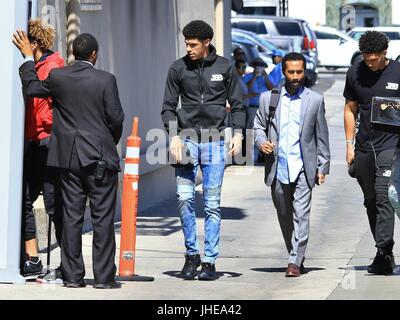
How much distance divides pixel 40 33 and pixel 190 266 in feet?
7.21

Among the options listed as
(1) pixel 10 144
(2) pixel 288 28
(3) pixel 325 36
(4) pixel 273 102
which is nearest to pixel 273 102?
(4) pixel 273 102

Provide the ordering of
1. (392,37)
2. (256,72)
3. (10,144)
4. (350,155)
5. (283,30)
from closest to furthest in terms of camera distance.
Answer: (10,144) < (350,155) < (256,72) < (283,30) < (392,37)

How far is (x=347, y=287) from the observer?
407 inches

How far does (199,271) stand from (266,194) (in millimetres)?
6705

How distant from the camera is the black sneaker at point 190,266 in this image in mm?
10812

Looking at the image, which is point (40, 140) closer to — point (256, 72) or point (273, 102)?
point (273, 102)

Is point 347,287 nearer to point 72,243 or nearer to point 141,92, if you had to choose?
point 72,243

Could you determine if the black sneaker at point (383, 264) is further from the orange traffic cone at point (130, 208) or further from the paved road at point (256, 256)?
the orange traffic cone at point (130, 208)

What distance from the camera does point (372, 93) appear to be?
10844 millimetres

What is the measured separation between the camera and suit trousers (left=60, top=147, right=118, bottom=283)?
9891 millimetres

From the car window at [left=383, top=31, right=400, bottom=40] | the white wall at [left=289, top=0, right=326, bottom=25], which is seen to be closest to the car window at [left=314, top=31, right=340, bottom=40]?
the car window at [left=383, top=31, right=400, bottom=40]

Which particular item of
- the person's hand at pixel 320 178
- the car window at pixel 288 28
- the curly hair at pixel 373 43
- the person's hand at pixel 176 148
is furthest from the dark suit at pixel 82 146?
the car window at pixel 288 28

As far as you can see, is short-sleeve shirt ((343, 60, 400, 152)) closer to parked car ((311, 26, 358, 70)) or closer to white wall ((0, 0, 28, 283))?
white wall ((0, 0, 28, 283))
